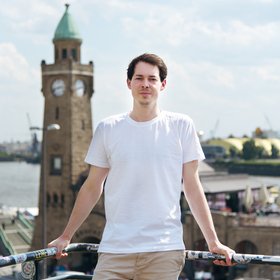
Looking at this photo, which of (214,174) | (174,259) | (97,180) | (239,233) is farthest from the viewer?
(214,174)

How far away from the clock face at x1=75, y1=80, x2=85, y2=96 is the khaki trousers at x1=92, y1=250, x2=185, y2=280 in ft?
169

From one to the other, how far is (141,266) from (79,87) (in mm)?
51816

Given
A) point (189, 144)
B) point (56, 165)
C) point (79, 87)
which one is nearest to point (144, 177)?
point (189, 144)

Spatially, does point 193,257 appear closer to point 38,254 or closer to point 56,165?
point 38,254

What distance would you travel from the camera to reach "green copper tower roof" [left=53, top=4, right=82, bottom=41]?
56312mm

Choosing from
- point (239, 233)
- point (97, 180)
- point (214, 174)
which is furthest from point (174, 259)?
point (214, 174)

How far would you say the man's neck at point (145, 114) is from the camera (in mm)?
5320

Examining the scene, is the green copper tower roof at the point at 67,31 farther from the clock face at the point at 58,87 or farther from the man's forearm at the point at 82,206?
the man's forearm at the point at 82,206

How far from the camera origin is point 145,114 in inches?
210

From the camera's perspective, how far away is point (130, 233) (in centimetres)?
509

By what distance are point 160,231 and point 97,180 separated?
2.30ft

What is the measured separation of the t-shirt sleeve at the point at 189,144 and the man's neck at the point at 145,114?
0.76 feet

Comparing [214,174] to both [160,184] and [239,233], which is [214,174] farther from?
[160,184]

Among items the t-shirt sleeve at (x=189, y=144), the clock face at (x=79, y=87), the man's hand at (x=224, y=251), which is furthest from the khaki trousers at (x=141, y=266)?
the clock face at (x=79, y=87)
